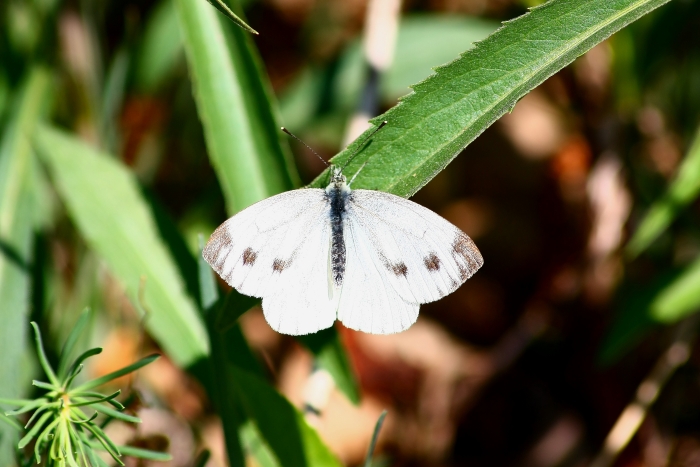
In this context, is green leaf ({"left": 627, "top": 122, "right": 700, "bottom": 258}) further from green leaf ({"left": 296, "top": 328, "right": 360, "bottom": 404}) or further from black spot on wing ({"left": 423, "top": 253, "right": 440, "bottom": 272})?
green leaf ({"left": 296, "top": 328, "right": 360, "bottom": 404})

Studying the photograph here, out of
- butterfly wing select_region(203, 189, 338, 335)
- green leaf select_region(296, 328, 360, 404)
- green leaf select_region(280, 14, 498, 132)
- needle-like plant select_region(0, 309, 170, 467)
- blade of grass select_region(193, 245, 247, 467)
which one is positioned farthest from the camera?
green leaf select_region(280, 14, 498, 132)

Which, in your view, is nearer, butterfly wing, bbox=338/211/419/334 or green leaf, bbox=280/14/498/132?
butterfly wing, bbox=338/211/419/334

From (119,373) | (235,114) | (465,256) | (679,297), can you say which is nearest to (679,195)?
(679,297)

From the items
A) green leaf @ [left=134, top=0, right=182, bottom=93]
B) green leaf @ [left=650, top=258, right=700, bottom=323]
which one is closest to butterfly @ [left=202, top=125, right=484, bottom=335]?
green leaf @ [left=650, top=258, right=700, bottom=323]

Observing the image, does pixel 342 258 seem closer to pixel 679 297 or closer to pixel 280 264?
pixel 280 264

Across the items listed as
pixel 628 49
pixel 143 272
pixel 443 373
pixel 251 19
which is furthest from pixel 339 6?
pixel 143 272

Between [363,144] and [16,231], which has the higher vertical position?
[16,231]

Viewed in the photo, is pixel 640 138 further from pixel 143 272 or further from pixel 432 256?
pixel 143 272
